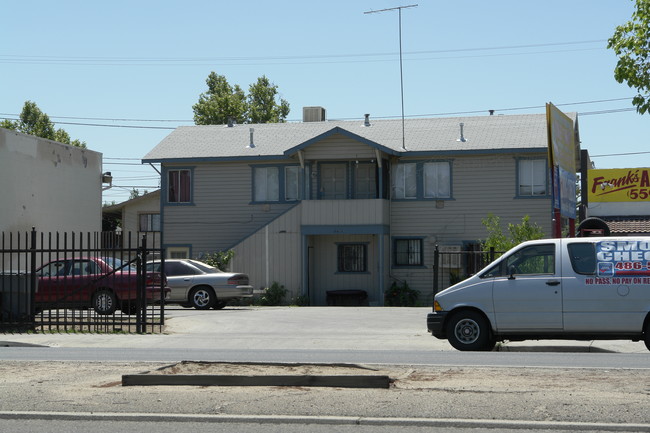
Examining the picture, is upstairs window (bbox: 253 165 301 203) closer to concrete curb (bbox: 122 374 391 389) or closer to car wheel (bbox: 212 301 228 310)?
car wheel (bbox: 212 301 228 310)

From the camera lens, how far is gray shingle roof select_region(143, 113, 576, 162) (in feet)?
118

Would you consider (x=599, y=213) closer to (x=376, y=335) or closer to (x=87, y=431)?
(x=376, y=335)

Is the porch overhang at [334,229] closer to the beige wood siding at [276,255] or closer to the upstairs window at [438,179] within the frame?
the beige wood siding at [276,255]

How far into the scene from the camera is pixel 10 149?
1238 inches

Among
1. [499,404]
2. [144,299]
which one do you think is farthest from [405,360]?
[144,299]

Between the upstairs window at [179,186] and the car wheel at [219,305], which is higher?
the upstairs window at [179,186]

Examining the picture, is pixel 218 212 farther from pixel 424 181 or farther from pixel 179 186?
pixel 424 181

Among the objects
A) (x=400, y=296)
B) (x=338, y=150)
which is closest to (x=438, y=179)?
(x=338, y=150)

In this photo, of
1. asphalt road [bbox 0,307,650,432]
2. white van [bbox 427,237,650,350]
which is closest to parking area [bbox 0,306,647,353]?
asphalt road [bbox 0,307,650,432]

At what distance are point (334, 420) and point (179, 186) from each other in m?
30.8

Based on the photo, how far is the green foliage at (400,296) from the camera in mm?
35594

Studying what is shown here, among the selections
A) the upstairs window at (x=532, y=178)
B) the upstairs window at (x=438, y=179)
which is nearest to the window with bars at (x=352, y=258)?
the upstairs window at (x=438, y=179)

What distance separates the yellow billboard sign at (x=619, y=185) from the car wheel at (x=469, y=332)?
2517 centimetres

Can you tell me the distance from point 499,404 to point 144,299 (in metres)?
12.2
